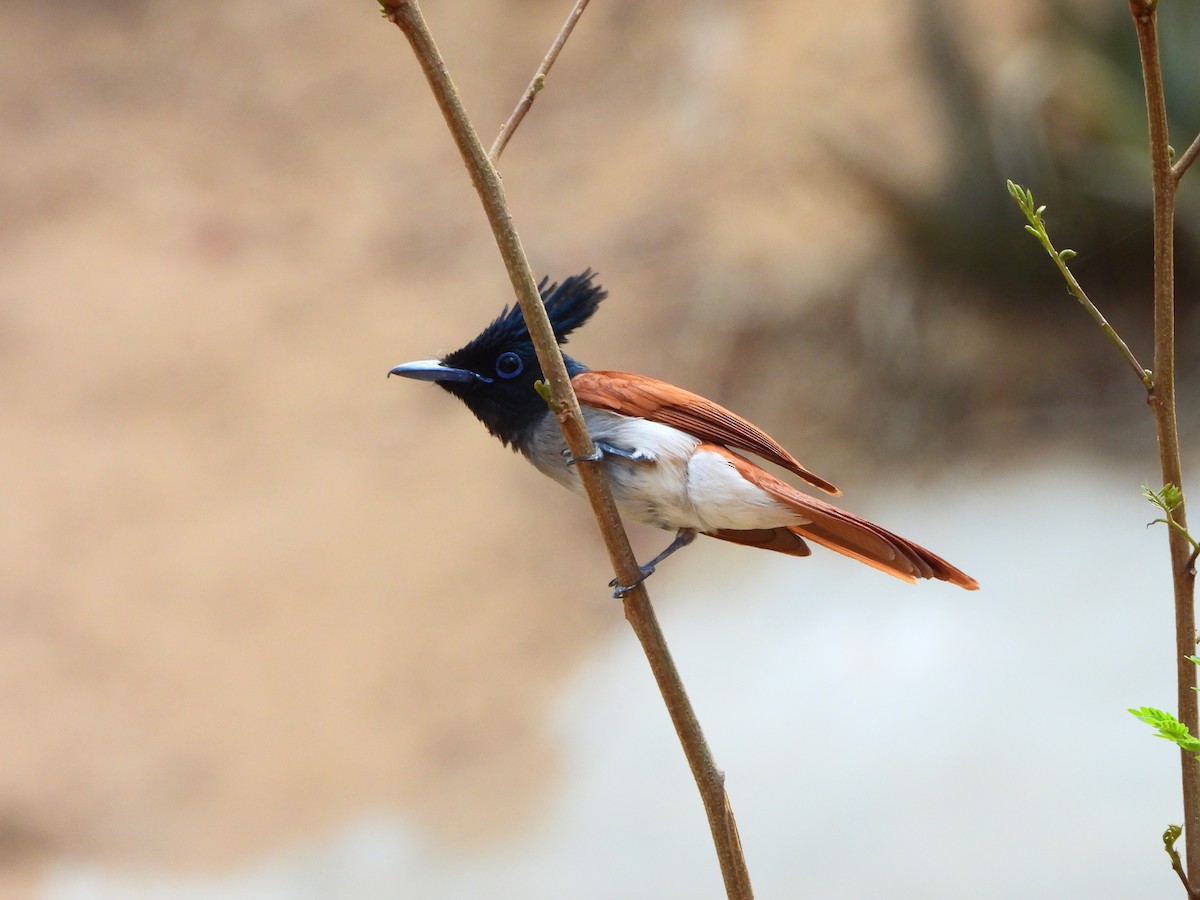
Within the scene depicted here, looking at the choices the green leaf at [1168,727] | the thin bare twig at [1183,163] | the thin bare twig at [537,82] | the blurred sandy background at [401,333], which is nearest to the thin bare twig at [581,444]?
the thin bare twig at [537,82]

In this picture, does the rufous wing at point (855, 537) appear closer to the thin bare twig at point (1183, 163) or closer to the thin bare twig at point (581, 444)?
the thin bare twig at point (581, 444)

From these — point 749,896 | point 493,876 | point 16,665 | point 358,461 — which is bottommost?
point 749,896

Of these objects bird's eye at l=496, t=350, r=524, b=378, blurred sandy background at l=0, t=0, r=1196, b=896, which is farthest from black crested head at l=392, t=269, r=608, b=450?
blurred sandy background at l=0, t=0, r=1196, b=896

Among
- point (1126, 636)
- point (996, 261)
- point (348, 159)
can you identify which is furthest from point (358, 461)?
point (1126, 636)

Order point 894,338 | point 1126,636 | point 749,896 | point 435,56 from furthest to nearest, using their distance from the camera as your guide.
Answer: point 894,338
point 1126,636
point 749,896
point 435,56

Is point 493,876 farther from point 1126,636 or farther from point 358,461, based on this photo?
point 1126,636
